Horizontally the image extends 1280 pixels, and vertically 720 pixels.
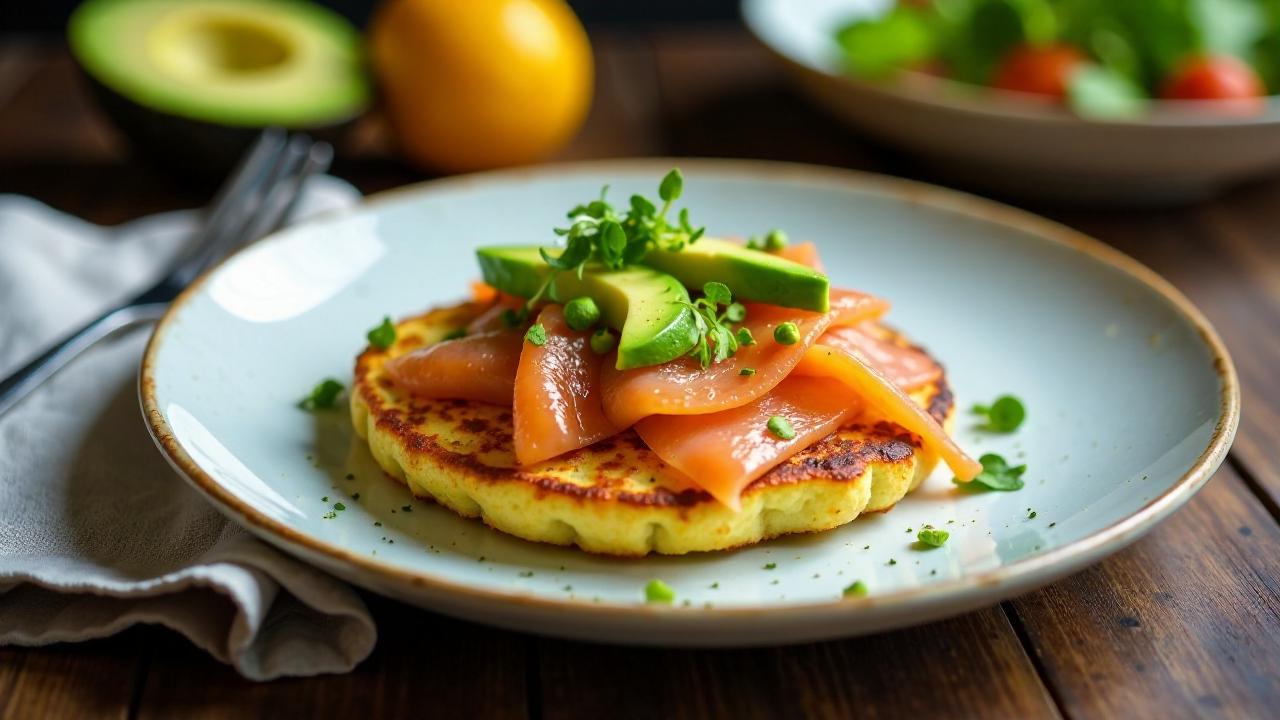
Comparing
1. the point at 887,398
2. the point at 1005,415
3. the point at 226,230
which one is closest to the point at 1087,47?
the point at 1005,415

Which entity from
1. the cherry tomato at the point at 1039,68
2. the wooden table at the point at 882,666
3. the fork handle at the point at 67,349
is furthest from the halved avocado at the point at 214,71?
the wooden table at the point at 882,666

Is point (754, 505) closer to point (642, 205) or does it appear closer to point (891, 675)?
point (891, 675)

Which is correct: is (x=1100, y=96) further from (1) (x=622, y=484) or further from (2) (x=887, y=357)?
(1) (x=622, y=484)

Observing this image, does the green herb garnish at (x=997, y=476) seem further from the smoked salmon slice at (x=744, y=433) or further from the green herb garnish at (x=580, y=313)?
the green herb garnish at (x=580, y=313)

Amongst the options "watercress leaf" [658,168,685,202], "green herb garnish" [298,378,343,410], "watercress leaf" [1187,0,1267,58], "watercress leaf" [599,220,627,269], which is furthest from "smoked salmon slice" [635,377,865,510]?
"watercress leaf" [1187,0,1267,58]

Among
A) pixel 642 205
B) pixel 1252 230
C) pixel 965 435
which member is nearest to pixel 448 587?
pixel 642 205

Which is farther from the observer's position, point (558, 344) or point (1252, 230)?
point (1252, 230)
